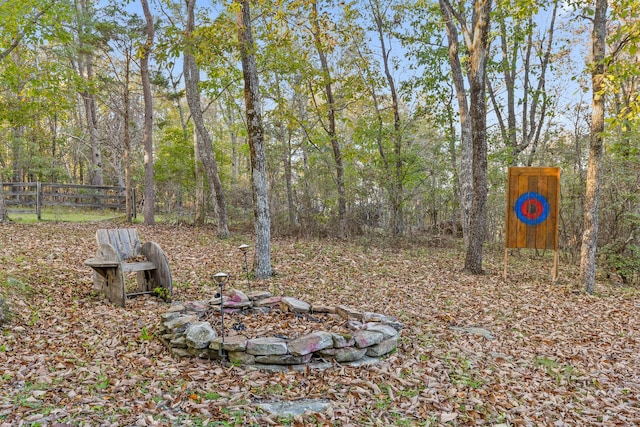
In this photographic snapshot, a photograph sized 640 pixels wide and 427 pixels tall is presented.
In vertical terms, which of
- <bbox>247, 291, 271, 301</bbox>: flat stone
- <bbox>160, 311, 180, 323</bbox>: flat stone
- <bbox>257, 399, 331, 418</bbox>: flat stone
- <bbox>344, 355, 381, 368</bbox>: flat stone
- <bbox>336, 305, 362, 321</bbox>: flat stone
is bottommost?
<bbox>257, 399, 331, 418</bbox>: flat stone

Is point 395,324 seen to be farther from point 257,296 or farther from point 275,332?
point 257,296

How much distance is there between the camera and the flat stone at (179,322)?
4.18m

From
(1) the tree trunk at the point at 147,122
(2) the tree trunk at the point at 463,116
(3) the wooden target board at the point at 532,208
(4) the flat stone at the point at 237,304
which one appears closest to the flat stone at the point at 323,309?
(4) the flat stone at the point at 237,304

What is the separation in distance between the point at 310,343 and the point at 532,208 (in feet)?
20.3

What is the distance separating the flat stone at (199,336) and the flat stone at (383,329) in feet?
5.11

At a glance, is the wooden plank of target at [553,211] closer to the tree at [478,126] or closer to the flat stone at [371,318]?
the tree at [478,126]

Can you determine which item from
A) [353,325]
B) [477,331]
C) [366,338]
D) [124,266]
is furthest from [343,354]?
[124,266]

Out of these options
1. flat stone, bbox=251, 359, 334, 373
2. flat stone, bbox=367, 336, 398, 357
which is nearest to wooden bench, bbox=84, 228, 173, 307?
flat stone, bbox=251, 359, 334, 373

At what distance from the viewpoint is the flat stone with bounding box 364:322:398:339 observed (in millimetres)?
4244

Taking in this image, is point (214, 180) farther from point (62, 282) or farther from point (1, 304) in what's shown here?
point (1, 304)

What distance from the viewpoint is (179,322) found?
423 cm

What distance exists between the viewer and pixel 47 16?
9.45 m

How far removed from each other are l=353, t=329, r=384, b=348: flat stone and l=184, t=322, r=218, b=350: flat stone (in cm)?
136

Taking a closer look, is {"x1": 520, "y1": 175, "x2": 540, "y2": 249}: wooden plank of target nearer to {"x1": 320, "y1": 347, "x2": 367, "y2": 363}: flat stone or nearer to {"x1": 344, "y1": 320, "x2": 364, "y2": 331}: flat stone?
{"x1": 344, "y1": 320, "x2": 364, "y2": 331}: flat stone
